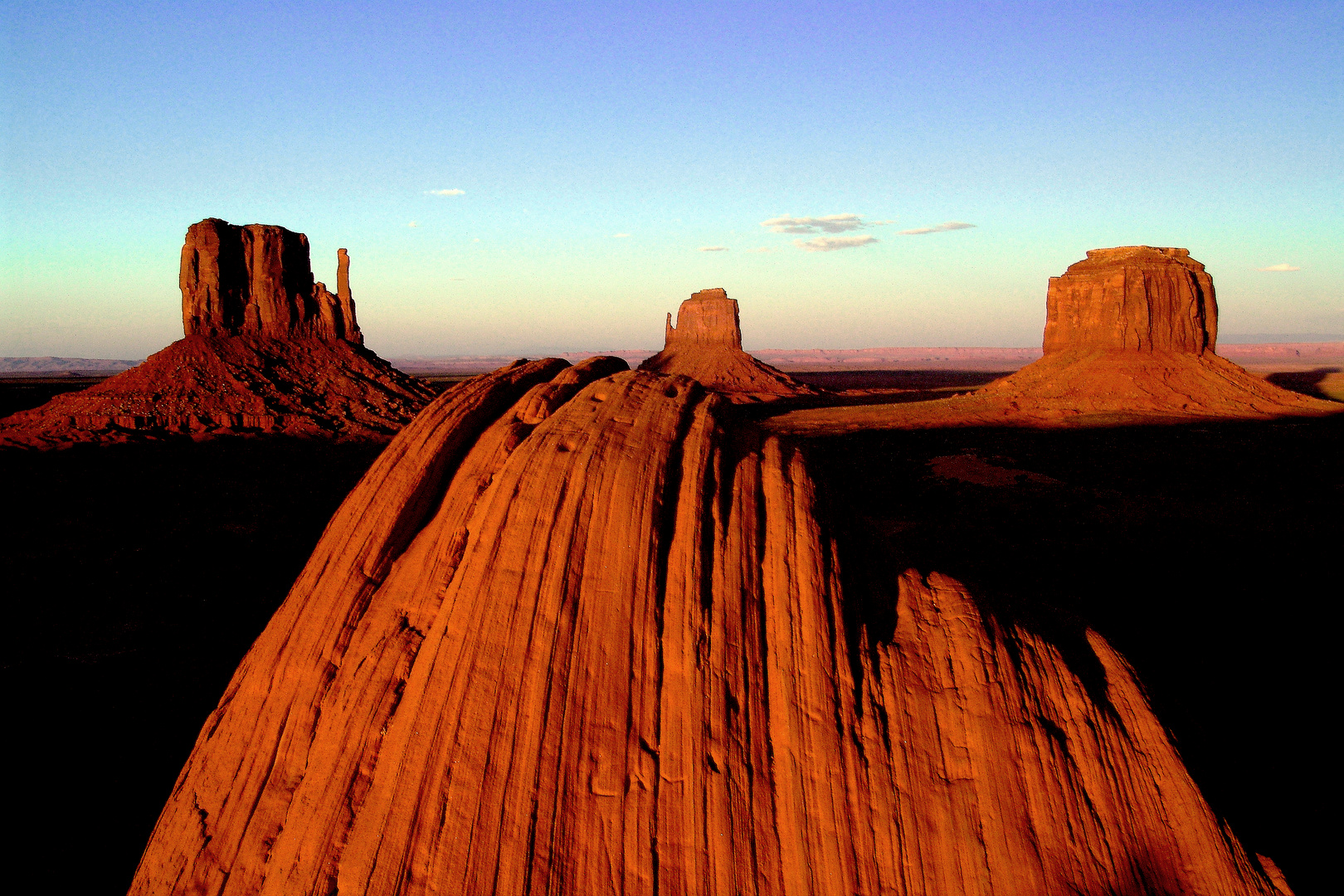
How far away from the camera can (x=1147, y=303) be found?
55.7 m

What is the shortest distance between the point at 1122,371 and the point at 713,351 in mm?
48884

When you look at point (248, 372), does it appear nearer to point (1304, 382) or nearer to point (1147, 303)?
point (1147, 303)

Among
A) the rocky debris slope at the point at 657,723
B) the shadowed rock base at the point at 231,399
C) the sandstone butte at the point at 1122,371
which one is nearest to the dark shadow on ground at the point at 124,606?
the shadowed rock base at the point at 231,399

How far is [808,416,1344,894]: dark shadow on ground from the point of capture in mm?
6359

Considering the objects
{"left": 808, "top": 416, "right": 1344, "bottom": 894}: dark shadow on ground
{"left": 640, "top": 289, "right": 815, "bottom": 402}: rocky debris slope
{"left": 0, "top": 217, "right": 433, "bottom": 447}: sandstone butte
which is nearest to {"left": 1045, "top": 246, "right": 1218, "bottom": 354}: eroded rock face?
{"left": 808, "top": 416, "right": 1344, "bottom": 894}: dark shadow on ground

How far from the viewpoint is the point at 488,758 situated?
478 cm

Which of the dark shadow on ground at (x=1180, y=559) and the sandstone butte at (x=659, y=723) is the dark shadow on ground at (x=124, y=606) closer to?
the sandstone butte at (x=659, y=723)

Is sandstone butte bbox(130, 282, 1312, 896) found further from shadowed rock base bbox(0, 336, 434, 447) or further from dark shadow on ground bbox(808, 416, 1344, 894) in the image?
shadowed rock base bbox(0, 336, 434, 447)

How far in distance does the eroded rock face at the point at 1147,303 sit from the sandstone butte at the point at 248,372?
5434cm

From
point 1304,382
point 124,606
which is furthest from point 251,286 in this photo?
point 1304,382

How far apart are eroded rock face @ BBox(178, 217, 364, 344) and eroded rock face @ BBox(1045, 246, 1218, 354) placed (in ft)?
201

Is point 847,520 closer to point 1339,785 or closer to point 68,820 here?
point 1339,785

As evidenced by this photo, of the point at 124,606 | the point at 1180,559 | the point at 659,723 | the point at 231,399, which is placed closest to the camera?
the point at 659,723

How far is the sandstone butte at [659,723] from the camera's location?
4.62m
